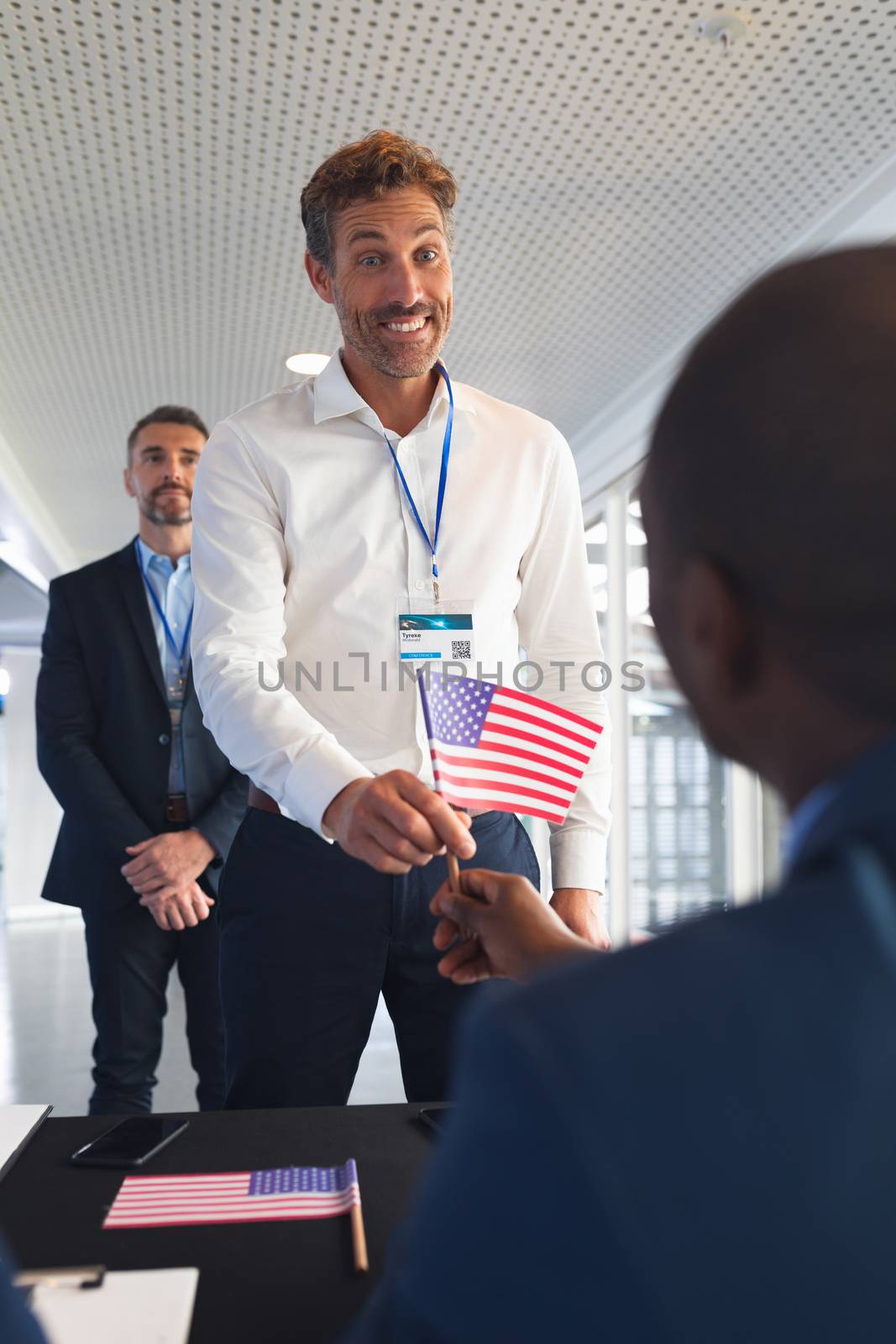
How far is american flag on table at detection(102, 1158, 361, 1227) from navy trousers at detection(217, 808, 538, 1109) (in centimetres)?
49

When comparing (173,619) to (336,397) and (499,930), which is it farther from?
(499,930)

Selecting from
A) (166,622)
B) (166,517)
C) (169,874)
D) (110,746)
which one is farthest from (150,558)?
(169,874)

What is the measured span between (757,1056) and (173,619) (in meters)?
2.97

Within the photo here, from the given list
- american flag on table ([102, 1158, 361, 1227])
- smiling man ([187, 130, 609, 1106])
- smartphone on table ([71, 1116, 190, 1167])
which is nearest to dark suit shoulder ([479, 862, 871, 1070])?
american flag on table ([102, 1158, 361, 1227])

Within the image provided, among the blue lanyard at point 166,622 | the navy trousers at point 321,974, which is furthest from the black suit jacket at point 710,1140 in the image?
the blue lanyard at point 166,622

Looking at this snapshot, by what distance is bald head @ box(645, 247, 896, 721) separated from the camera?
1.58 feet

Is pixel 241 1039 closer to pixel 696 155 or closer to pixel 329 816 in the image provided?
pixel 329 816

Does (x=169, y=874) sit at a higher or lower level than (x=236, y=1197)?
lower

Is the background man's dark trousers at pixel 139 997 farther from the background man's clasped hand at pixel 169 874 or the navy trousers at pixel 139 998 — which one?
the background man's clasped hand at pixel 169 874

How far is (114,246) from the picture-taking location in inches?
148

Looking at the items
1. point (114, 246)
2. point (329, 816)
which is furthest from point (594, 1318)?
point (114, 246)

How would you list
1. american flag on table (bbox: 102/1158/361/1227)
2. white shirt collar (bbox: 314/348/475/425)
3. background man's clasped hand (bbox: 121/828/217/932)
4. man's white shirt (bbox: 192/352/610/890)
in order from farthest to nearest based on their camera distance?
1. background man's clasped hand (bbox: 121/828/217/932)
2. white shirt collar (bbox: 314/348/475/425)
3. man's white shirt (bbox: 192/352/610/890)
4. american flag on table (bbox: 102/1158/361/1227)

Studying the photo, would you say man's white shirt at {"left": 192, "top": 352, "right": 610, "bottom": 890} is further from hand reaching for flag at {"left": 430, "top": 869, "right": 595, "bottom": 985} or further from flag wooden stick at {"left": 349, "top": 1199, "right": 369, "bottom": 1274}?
flag wooden stick at {"left": 349, "top": 1199, "right": 369, "bottom": 1274}

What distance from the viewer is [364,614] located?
1.73 meters
